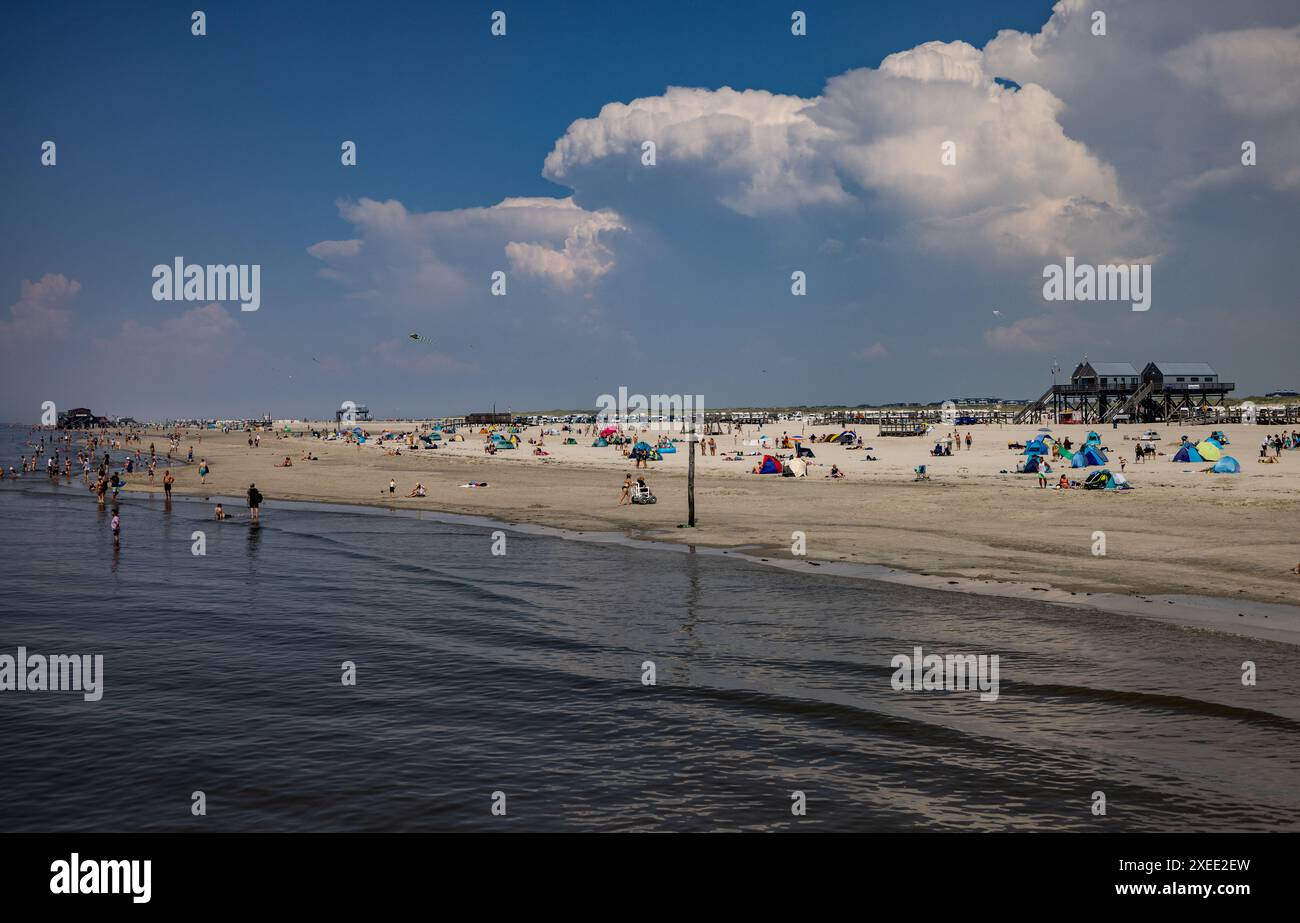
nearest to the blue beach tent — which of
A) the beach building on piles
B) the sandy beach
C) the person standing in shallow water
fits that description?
the sandy beach

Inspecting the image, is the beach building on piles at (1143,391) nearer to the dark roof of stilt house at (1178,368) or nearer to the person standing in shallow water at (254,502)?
the dark roof of stilt house at (1178,368)

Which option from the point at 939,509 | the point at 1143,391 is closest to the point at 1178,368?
the point at 1143,391

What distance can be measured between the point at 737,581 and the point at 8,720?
1657cm

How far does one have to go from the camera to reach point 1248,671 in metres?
14.5

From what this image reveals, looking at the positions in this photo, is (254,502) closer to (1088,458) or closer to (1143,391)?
(1088,458)

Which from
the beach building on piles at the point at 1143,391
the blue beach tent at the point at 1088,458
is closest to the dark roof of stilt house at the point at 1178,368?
the beach building on piles at the point at 1143,391

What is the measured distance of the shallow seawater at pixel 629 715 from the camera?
988 centimetres

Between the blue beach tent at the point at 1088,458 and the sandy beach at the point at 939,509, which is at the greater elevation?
the blue beach tent at the point at 1088,458

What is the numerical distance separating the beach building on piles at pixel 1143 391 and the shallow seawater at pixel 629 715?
9970cm

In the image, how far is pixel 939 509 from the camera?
123 feet
